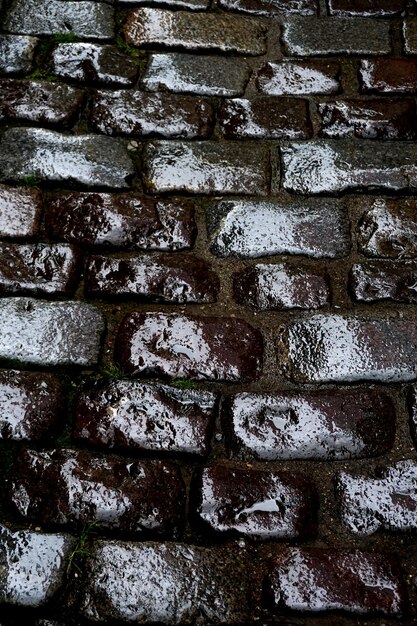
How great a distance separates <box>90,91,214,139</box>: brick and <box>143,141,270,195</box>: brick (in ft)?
0.22

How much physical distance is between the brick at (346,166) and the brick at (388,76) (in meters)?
0.28

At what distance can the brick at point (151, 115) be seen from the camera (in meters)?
2.30

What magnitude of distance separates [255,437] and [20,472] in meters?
0.50

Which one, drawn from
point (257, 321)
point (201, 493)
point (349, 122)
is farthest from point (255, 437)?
point (349, 122)

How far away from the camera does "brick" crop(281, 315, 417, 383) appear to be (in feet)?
5.75

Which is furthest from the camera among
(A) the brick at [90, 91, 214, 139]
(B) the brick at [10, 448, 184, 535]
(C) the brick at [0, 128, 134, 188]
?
(A) the brick at [90, 91, 214, 139]

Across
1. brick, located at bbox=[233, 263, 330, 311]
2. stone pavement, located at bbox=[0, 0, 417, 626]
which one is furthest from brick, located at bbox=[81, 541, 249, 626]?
brick, located at bbox=[233, 263, 330, 311]

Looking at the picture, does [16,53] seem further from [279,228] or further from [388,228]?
[388,228]

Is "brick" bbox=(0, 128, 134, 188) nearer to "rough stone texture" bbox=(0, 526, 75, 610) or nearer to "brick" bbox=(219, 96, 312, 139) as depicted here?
"brick" bbox=(219, 96, 312, 139)

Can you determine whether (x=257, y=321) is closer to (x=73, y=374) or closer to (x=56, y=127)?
(x=73, y=374)

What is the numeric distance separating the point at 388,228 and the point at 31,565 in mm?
1245

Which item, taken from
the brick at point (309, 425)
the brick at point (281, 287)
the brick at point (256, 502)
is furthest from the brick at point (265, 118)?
the brick at point (256, 502)

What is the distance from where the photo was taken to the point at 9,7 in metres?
2.67

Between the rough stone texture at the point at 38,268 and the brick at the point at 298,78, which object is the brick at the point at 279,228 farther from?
the brick at the point at 298,78
